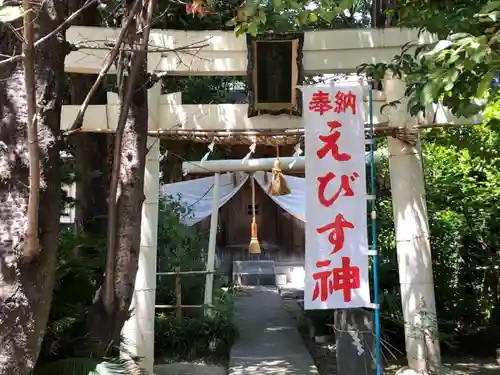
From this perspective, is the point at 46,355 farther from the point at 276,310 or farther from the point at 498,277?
the point at 276,310

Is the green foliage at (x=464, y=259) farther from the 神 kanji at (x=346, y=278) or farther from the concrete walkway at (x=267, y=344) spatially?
the 神 kanji at (x=346, y=278)

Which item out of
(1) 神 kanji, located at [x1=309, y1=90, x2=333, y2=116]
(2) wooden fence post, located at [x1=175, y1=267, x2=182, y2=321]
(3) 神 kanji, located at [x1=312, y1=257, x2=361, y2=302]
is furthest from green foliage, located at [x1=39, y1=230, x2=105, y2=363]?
(1) 神 kanji, located at [x1=309, y1=90, x2=333, y2=116]

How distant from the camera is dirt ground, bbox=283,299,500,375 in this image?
6.70m

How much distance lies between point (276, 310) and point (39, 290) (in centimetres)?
845

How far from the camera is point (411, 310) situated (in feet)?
20.6

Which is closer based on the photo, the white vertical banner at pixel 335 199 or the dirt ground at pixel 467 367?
the white vertical banner at pixel 335 199

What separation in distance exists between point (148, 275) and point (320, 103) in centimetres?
268

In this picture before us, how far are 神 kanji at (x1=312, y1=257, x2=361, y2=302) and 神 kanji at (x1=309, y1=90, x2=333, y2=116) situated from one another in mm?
1466

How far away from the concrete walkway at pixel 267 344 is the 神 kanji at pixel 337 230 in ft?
6.38

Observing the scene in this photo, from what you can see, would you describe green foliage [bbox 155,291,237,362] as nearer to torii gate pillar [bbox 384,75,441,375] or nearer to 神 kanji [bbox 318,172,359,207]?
torii gate pillar [bbox 384,75,441,375]

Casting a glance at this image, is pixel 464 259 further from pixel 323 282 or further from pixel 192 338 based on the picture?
pixel 192 338

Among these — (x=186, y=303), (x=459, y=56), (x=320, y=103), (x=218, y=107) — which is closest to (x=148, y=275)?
(x=218, y=107)

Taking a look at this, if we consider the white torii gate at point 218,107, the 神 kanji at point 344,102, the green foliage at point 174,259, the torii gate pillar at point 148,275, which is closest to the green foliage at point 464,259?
the white torii gate at point 218,107

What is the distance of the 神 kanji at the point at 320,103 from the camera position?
217 inches
